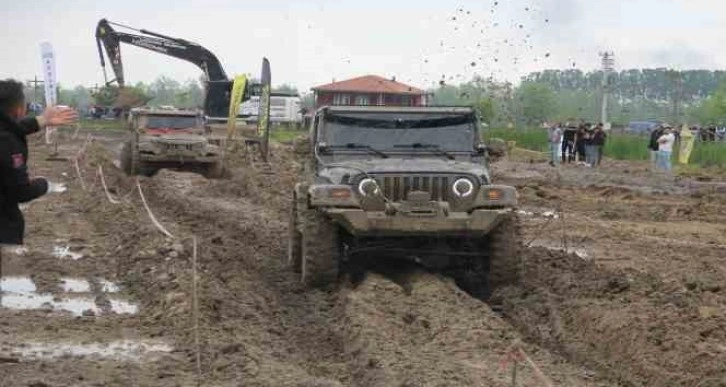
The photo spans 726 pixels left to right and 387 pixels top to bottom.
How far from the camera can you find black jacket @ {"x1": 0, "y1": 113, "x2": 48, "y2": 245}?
5.85m

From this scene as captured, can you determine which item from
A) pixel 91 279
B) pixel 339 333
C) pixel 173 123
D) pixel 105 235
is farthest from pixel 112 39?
pixel 339 333

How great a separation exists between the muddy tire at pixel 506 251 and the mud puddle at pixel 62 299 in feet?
10.8

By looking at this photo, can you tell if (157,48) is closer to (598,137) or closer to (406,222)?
(598,137)

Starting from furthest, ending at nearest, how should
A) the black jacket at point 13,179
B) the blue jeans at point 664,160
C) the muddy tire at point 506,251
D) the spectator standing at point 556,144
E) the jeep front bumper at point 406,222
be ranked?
the spectator standing at point 556,144 → the blue jeans at point 664,160 → the muddy tire at point 506,251 → the jeep front bumper at point 406,222 → the black jacket at point 13,179

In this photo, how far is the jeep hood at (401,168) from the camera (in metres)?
10.4

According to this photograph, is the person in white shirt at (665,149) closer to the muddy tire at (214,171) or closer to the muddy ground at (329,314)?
the muddy tire at (214,171)

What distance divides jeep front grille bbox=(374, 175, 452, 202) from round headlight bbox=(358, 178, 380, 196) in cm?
8

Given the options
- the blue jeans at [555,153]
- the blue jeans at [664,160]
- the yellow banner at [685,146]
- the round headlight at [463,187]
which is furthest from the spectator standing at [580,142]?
the round headlight at [463,187]

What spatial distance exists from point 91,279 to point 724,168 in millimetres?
23050

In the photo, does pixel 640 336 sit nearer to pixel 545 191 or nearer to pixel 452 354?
pixel 452 354

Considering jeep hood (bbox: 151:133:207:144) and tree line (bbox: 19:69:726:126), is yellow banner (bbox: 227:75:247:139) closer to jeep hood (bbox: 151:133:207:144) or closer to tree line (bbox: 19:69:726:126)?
jeep hood (bbox: 151:133:207:144)

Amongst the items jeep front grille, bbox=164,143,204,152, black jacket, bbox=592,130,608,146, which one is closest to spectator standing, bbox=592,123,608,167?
black jacket, bbox=592,130,608,146

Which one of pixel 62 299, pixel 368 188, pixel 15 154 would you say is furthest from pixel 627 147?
pixel 15 154

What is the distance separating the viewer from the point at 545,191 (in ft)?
76.7
